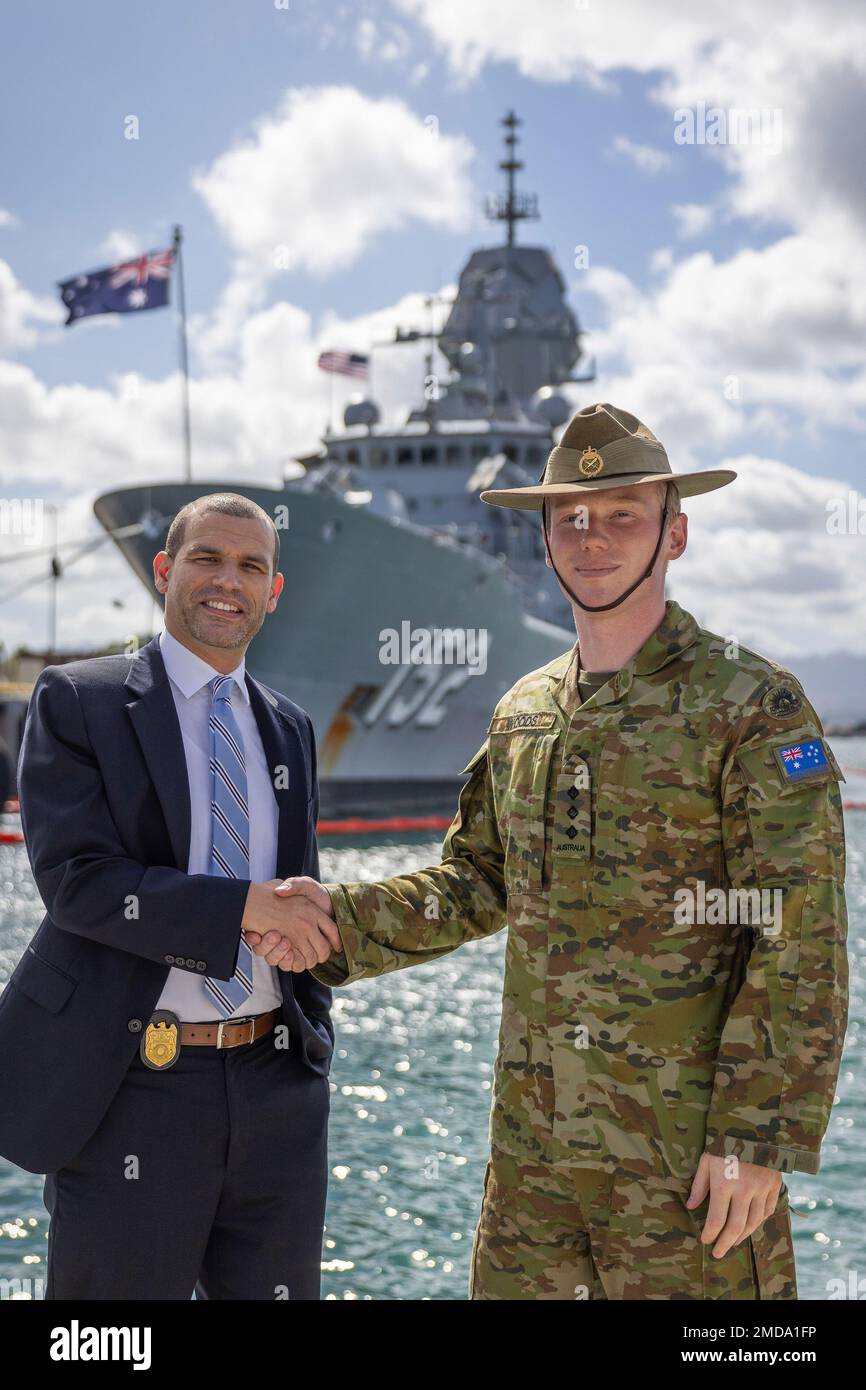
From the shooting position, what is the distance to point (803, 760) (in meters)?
2.22

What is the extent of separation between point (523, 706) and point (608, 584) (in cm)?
37

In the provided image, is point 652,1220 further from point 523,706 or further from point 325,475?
point 325,475

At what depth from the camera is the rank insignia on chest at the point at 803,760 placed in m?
2.20

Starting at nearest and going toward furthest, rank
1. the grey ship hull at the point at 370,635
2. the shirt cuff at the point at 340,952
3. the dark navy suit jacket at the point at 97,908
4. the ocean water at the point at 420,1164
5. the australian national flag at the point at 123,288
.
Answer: the dark navy suit jacket at the point at 97,908 → the shirt cuff at the point at 340,952 → the ocean water at the point at 420,1164 → the australian national flag at the point at 123,288 → the grey ship hull at the point at 370,635

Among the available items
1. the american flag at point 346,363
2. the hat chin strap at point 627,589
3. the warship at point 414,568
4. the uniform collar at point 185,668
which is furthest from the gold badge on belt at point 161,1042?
the american flag at point 346,363

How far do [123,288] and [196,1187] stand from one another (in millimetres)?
17333

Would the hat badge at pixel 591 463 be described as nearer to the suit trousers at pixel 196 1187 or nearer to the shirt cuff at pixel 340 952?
the shirt cuff at pixel 340 952

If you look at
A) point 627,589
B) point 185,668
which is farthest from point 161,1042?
point 627,589

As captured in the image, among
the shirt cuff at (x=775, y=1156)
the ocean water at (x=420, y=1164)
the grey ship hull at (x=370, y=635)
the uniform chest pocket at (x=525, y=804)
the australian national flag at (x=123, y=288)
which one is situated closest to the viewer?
the shirt cuff at (x=775, y=1156)

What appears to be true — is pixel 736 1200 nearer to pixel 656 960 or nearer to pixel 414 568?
pixel 656 960

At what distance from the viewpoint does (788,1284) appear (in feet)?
7.50

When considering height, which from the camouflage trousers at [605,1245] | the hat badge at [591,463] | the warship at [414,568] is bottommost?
the camouflage trousers at [605,1245]

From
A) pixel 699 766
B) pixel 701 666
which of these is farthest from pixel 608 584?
pixel 699 766

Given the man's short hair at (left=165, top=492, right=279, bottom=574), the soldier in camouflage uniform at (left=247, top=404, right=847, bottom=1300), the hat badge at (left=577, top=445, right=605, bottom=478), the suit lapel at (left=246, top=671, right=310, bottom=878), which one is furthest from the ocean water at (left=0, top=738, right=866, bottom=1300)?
the man's short hair at (left=165, top=492, right=279, bottom=574)
